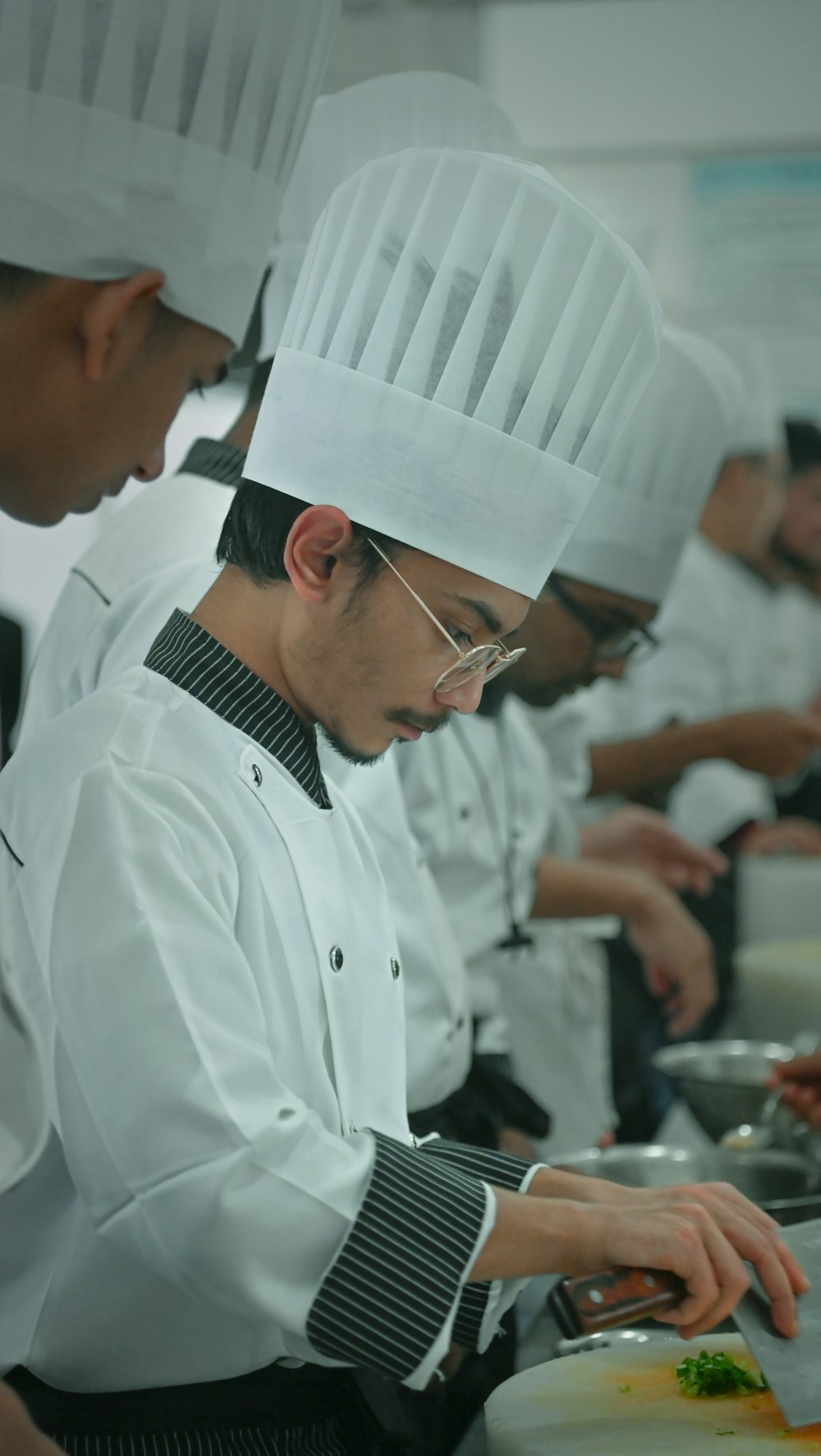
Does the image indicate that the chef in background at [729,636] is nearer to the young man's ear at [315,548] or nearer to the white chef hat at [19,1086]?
the young man's ear at [315,548]

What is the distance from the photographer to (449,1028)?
146cm

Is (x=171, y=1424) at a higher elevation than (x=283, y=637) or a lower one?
lower

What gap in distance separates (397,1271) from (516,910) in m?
1.10

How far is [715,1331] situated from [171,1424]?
1.65 feet

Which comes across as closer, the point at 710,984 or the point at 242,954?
the point at 242,954

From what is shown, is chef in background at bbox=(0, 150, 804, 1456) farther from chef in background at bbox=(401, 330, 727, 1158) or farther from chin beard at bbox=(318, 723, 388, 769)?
chef in background at bbox=(401, 330, 727, 1158)

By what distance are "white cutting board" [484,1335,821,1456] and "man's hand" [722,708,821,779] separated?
1.56 meters

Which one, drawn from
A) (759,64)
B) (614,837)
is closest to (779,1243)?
(614,837)

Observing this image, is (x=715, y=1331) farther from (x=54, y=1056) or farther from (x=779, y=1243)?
(x=54, y=1056)

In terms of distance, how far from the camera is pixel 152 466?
3.43 ft

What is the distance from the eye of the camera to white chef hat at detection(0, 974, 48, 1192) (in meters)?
0.80

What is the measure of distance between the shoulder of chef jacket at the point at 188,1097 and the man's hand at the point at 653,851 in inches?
68.0

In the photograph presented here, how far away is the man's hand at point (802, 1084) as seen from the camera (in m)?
1.64

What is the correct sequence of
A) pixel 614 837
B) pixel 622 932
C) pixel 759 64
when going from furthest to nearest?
1. pixel 759 64
2. pixel 622 932
3. pixel 614 837
